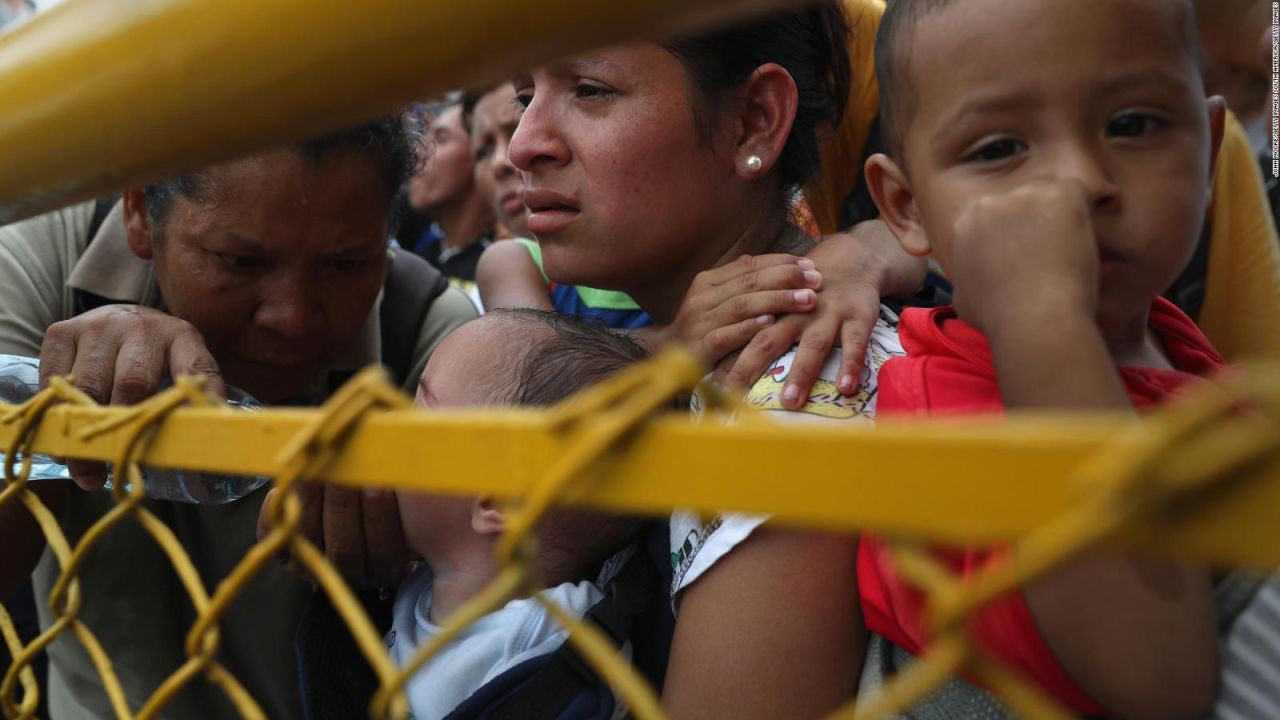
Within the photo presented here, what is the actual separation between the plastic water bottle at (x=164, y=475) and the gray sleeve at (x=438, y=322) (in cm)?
32

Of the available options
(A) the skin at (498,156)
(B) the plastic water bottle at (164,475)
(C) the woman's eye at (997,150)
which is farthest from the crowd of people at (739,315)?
(A) the skin at (498,156)

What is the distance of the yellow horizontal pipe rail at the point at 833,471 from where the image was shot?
1.34ft

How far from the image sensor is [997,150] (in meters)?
1.03

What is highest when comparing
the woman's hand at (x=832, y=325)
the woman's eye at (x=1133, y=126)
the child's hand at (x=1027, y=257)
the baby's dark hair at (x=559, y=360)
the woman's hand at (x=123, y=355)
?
the woman's eye at (x=1133, y=126)

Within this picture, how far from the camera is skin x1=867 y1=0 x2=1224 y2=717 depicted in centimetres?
77

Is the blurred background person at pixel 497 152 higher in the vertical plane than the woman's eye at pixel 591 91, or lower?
lower

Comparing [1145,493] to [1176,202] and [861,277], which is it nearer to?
[1176,202]

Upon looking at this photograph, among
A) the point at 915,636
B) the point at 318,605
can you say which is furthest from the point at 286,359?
the point at 915,636

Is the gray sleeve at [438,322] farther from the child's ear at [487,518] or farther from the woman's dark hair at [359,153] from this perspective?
the child's ear at [487,518]

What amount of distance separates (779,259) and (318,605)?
798mm

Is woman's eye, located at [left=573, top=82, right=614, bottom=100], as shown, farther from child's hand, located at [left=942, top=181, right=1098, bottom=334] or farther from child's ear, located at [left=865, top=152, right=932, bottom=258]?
child's hand, located at [left=942, top=181, right=1098, bottom=334]

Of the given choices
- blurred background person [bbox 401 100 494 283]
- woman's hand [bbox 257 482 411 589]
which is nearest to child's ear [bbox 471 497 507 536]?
woman's hand [bbox 257 482 411 589]

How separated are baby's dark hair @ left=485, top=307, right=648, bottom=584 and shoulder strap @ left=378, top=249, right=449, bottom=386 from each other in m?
0.67

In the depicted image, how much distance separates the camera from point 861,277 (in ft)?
4.69
